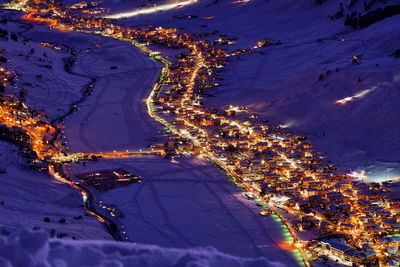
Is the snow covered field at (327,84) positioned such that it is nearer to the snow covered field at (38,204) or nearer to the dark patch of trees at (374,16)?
the dark patch of trees at (374,16)

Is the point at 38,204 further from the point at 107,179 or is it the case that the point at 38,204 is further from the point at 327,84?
the point at 327,84

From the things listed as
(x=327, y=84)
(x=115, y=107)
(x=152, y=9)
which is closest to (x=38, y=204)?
(x=115, y=107)

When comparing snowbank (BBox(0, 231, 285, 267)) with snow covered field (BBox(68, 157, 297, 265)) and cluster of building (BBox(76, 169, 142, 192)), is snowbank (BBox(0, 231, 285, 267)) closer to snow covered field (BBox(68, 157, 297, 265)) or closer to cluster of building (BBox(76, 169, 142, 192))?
snow covered field (BBox(68, 157, 297, 265))

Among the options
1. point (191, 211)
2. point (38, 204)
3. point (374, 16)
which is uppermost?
point (374, 16)

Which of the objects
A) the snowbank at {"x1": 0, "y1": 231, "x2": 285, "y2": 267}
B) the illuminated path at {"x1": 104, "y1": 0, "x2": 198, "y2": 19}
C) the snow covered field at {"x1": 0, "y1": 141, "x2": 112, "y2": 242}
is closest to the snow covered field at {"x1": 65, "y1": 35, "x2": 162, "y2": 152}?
the snow covered field at {"x1": 0, "y1": 141, "x2": 112, "y2": 242}

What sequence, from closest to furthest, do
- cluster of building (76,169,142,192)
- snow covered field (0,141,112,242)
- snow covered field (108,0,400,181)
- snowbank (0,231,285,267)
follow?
snowbank (0,231,285,267) → snow covered field (0,141,112,242) → cluster of building (76,169,142,192) → snow covered field (108,0,400,181)

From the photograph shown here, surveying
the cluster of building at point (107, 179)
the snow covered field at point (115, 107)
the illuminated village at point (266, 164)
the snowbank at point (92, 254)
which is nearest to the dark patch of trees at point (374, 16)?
the illuminated village at point (266, 164)
